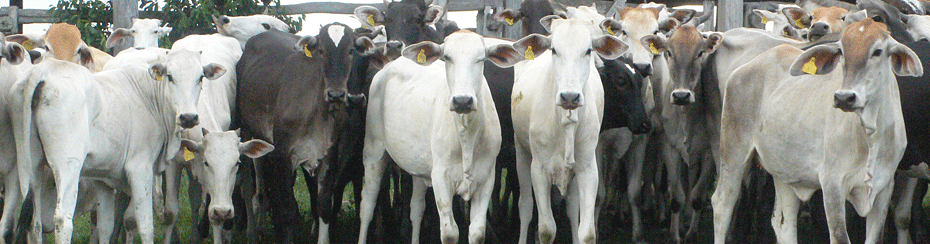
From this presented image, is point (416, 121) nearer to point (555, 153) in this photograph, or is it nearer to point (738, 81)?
point (555, 153)

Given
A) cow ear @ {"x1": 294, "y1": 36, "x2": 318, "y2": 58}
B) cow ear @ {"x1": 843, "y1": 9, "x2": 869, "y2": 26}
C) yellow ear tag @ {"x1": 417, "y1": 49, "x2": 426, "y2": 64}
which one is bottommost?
cow ear @ {"x1": 294, "y1": 36, "x2": 318, "y2": 58}

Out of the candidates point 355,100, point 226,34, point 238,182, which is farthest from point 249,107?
point 226,34

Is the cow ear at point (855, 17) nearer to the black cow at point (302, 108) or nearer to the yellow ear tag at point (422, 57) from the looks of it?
the yellow ear tag at point (422, 57)

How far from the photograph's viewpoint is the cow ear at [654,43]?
356 inches

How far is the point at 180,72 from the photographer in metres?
8.17

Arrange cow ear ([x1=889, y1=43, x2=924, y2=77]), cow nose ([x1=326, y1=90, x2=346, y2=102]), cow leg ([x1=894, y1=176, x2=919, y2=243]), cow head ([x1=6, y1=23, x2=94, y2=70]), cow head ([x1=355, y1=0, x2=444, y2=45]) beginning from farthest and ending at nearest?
cow head ([x1=355, y1=0, x2=444, y2=45]) < cow head ([x1=6, y1=23, x2=94, y2=70]) < cow nose ([x1=326, y1=90, x2=346, y2=102]) < cow leg ([x1=894, y1=176, x2=919, y2=243]) < cow ear ([x1=889, y1=43, x2=924, y2=77])

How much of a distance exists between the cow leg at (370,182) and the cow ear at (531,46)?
5.72 feet

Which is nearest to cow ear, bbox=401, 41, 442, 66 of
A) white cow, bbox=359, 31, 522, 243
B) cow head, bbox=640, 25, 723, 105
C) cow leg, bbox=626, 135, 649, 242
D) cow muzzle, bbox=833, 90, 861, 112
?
white cow, bbox=359, 31, 522, 243

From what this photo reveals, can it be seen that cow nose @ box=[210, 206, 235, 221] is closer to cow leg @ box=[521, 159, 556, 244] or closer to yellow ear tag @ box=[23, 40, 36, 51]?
cow leg @ box=[521, 159, 556, 244]

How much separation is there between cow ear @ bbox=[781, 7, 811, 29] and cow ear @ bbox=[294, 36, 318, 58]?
4.53 m

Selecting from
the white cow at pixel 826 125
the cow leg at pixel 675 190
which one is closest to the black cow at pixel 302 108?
the cow leg at pixel 675 190

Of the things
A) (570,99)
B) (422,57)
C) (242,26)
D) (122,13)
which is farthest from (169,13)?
(570,99)

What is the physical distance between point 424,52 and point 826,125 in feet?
9.25

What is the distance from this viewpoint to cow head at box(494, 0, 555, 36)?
407 inches
